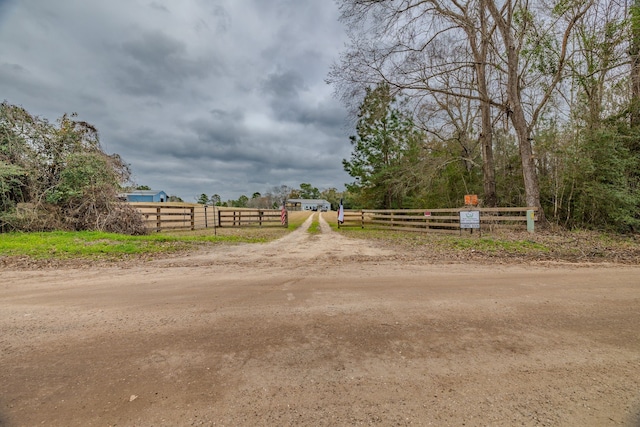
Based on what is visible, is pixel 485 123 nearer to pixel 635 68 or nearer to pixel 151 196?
pixel 635 68

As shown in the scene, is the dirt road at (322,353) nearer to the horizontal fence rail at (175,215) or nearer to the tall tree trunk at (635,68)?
the horizontal fence rail at (175,215)

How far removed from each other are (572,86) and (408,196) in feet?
36.2

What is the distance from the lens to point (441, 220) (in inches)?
607

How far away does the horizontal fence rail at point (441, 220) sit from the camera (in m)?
12.5

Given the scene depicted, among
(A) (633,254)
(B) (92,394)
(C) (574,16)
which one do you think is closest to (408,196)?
(C) (574,16)

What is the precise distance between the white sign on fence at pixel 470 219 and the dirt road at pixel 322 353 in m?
6.71

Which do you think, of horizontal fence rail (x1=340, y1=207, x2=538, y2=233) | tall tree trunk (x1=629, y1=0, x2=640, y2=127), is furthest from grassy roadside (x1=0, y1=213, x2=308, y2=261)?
tall tree trunk (x1=629, y1=0, x2=640, y2=127)

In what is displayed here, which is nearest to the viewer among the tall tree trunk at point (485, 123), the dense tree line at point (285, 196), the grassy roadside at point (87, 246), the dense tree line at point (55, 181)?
the grassy roadside at point (87, 246)

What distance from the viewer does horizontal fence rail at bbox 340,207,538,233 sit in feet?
41.1

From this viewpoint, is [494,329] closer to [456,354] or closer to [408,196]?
[456,354]

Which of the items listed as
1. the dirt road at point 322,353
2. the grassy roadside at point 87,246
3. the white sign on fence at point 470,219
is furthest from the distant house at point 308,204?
the dirt road at point 322,353

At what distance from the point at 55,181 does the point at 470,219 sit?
17.9m

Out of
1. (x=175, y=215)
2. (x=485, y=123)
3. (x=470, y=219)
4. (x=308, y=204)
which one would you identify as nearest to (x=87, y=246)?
(x=175, y=215)

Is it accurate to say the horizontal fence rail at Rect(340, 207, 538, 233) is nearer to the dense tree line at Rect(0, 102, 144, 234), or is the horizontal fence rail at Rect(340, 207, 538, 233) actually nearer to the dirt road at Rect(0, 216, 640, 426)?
the dirt road at Rect(0, 216, 640, 426)
